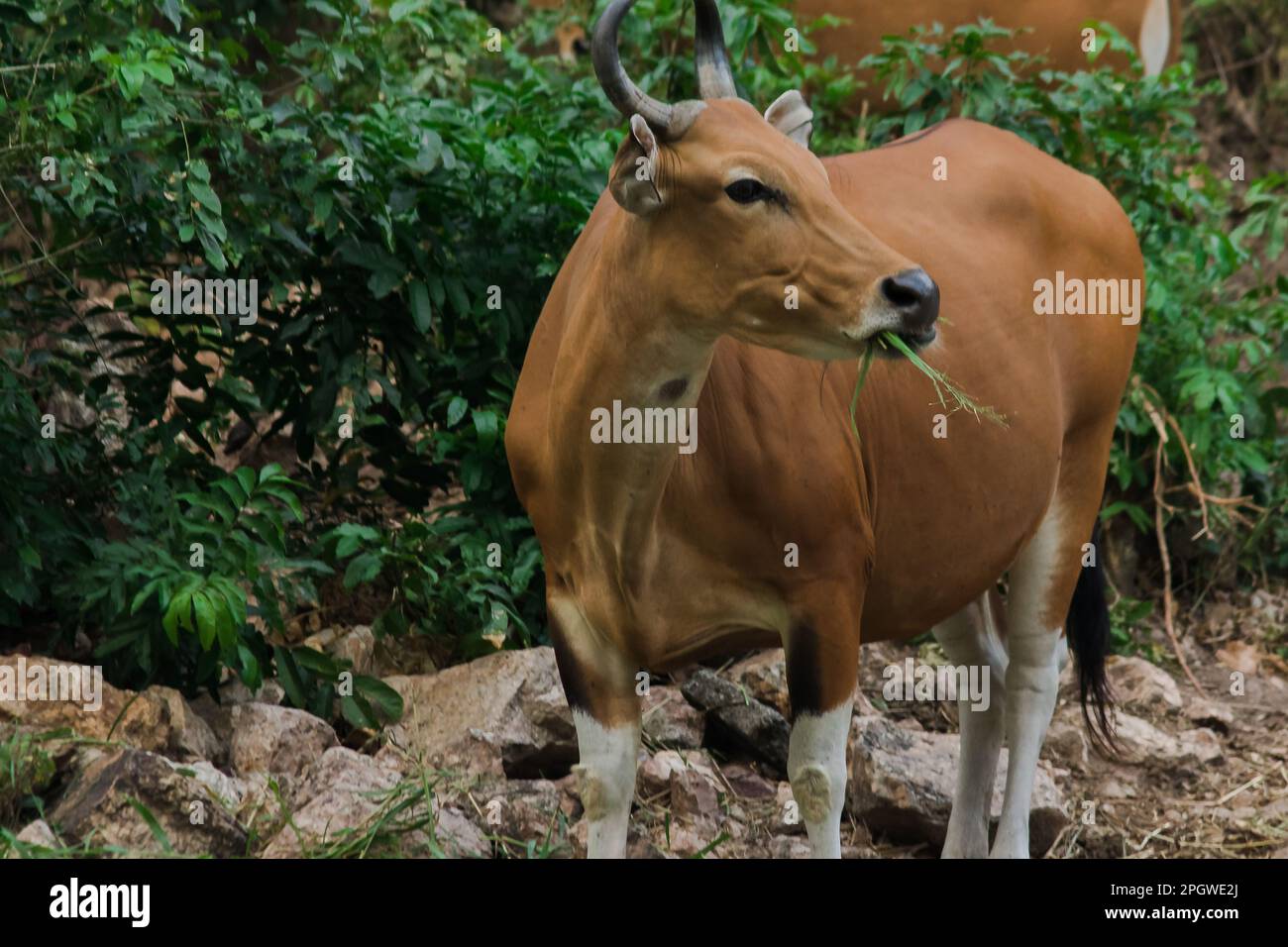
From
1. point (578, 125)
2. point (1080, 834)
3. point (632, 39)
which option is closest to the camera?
point (1080, 834)

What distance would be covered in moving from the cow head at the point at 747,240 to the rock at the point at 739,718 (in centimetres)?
231

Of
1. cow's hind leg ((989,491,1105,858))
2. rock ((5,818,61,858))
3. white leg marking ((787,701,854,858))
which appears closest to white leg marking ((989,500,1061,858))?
cow's hind leg ((989,491,1105,858))

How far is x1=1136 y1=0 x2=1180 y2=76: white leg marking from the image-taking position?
32.3 ft

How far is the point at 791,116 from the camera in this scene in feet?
14.6

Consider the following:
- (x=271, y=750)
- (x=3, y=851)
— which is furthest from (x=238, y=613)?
(x=3, y=851)

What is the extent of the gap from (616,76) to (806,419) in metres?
1.00

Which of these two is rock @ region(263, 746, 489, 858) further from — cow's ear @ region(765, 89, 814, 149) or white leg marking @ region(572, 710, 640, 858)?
cow's ear @ region(765, 89, 814, 149)

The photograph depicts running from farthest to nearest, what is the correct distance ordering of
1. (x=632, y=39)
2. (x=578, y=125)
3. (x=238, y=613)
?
(x=632, y=39), (x=578, y=125), (x=238, y=613)

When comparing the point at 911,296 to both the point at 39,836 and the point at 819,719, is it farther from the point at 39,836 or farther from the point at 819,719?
the point at 39,836

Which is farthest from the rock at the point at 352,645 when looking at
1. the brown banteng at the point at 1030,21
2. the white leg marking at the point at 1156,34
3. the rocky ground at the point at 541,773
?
the white leg marking at the point at 1156,34

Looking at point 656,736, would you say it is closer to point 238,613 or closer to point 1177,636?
point 238,613

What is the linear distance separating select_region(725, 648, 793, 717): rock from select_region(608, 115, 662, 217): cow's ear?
258 centimetres

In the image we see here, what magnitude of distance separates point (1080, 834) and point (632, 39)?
3663 mm
